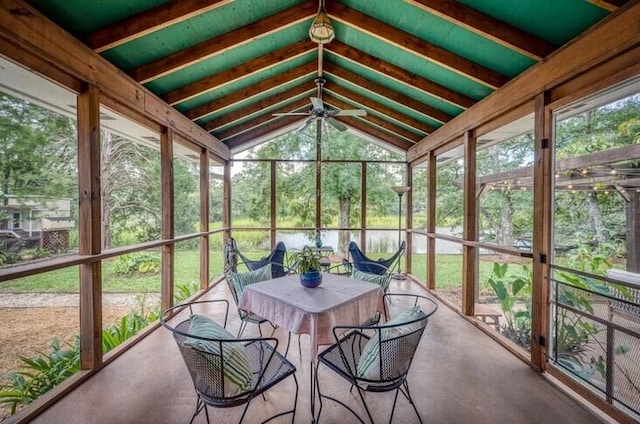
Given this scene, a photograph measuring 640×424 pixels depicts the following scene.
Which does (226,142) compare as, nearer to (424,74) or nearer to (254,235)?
(254,235)

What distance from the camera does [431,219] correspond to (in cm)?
573

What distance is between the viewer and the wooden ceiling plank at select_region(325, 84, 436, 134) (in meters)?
5.66

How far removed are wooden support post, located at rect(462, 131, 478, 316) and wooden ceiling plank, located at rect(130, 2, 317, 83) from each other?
9.00 ft

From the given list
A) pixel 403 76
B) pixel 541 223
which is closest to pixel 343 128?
pixel 403 76

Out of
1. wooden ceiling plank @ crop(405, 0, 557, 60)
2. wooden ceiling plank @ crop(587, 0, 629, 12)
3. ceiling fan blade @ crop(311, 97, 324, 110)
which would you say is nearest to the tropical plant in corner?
wooden ceiling plank @ crop(405, 0, 557, 60)

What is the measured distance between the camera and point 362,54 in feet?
14.1

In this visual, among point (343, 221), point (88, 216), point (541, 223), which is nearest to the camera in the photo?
point (88, 216)

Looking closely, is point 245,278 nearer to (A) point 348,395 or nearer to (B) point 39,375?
(A) point 348,395

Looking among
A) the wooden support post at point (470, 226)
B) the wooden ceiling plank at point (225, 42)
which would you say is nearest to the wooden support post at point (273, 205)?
the wooden ceiling plank at point (225, 42)

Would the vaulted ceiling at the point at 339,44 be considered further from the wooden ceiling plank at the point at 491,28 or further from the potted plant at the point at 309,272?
the potted plant at the point at 309,272

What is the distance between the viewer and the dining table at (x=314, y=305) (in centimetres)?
220

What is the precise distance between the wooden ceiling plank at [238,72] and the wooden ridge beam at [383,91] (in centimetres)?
81

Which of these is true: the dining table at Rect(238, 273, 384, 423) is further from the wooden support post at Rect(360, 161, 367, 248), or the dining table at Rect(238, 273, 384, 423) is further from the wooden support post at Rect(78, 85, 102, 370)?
the wooden support post at Rect(360, 161, 367, 248)

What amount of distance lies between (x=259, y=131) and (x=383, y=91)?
312 centimetres
